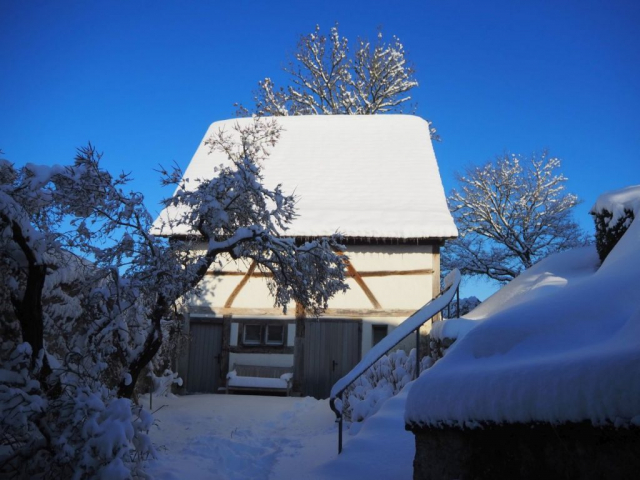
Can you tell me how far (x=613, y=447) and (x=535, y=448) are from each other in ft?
1.32

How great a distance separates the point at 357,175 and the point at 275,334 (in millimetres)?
4455

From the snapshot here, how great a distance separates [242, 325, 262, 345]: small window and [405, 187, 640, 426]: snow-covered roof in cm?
854

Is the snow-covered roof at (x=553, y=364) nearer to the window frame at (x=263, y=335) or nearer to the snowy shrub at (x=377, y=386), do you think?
the snowy shrub at (x=377, y=386)

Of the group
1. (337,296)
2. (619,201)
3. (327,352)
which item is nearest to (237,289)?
(337,296)

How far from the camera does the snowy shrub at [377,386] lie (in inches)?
261

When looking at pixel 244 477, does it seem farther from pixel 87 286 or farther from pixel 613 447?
pixel 613 447

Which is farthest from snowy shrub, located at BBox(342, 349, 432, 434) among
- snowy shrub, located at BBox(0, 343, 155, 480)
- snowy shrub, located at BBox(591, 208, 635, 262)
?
snowy shrub, located at BBox(0, 343, 155, 480)

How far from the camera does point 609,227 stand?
5.59 m

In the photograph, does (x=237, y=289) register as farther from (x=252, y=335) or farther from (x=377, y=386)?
(x=377, y=386)

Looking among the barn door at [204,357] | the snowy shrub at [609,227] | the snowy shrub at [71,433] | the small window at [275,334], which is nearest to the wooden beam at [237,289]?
the barn door at [204,357]

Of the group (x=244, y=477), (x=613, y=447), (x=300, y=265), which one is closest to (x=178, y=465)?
(x=244, y=477)

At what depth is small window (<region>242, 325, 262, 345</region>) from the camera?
1169 centimetres

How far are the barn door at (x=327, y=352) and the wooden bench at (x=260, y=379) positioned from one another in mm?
467

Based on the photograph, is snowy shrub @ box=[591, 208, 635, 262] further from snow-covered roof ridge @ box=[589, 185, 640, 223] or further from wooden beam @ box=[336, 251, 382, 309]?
wooden beam @ box=[336, 251, 382, 309]
